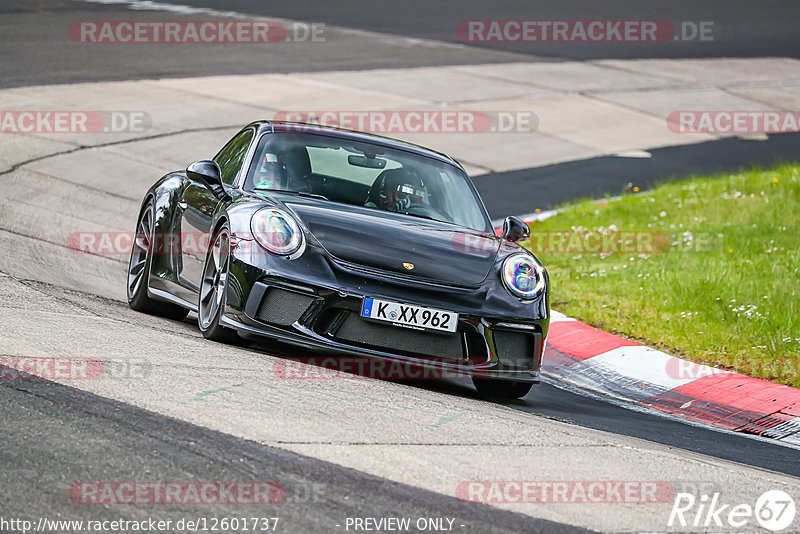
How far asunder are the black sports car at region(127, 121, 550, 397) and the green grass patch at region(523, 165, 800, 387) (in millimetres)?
1879

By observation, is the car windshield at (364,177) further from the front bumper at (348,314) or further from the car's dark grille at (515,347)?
the car's dark grille at (515,347)

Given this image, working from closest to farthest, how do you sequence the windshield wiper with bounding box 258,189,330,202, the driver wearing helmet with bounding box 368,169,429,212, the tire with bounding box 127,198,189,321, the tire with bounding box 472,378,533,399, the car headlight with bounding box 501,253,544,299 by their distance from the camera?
the car headlight with bounding box 501,253,544,299 < the tire with bounding box 472,378,533,399 < the windshield wiper with bounding box 258,189,330,202 < the driver wearing helmet with bounding box 368,169,429,212 < the tire with bounding box 127,198,189,321

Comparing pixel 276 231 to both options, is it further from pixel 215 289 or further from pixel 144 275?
pixel 144 275

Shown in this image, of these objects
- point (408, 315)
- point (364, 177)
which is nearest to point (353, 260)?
point (408, 315)

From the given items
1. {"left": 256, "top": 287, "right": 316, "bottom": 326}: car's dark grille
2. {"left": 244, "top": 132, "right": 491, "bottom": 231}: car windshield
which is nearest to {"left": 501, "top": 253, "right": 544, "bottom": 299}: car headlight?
{"left": 244, "top": 132, "right": 491, "bottom": 231}: car windshield

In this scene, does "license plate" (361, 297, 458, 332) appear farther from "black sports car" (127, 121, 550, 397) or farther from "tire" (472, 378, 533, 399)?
"tire" (472, 378, 533, 399)

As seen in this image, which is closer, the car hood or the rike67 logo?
the rike67 logo

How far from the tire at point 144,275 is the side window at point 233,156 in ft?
1.92

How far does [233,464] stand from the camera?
4039mm

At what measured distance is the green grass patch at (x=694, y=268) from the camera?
810 cm

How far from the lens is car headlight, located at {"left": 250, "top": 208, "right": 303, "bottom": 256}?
6.04 metres

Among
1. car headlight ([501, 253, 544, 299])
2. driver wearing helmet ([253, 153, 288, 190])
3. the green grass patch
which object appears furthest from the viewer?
the green grass patch

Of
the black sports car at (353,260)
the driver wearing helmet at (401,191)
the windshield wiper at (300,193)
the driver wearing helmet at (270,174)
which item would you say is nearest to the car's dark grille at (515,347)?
the black sports car at (353,260)

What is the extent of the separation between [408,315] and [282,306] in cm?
64
